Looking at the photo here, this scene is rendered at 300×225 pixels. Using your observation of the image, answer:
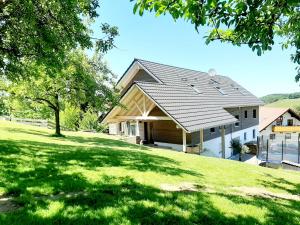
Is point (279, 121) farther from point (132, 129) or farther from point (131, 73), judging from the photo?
point (132, 129)

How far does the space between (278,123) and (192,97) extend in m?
28.3

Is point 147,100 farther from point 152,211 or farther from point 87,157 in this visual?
point 152,211

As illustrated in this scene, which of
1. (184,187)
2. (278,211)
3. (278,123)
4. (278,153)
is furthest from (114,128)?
(278,123)

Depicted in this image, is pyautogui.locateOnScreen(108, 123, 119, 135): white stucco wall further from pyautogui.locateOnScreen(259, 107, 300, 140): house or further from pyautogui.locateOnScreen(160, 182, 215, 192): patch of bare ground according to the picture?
pyautogui.locateOnScreen(160, 182, 215, 192): patch of bare ground

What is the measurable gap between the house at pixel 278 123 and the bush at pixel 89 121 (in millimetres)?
24773

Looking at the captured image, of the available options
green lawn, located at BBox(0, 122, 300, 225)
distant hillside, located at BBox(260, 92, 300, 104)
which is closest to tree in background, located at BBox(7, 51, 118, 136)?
green lawn, located at BBox(0, 122, 300, 225)

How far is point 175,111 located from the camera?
21.6m

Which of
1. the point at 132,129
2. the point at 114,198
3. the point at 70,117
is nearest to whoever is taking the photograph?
the point at 114,198

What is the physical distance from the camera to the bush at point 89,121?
4016cm

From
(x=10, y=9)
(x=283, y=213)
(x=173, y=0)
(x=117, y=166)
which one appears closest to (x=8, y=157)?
(x=117, y=166)

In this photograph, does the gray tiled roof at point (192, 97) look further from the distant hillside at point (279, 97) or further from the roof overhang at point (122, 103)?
the distant hillside at point (279, 97)

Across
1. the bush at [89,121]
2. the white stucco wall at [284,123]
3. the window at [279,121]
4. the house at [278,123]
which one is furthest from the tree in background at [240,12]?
the window at [279,121]

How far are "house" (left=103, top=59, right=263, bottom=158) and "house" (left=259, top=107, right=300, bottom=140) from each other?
37.6 ft

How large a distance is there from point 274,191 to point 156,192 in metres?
5.13
